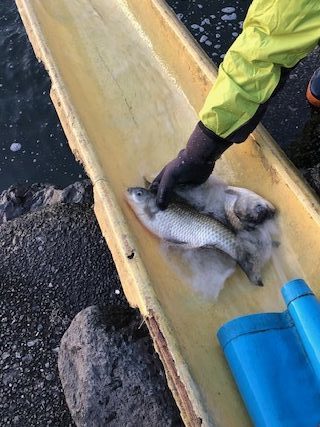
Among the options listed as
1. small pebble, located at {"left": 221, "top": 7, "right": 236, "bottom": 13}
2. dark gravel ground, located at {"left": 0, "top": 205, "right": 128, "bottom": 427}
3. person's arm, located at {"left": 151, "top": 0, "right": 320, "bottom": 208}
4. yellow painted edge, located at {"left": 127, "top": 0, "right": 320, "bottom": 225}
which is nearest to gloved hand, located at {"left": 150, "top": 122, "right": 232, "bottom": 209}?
person's arm, located at {"left": 151, "top": 0, "right": 320, "bottom": 208}

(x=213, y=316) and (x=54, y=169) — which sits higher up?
(x=213, y=316)

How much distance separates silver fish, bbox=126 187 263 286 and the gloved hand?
0.08 m

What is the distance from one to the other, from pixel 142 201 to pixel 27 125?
8.24 ft

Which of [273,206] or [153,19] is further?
[153,19]

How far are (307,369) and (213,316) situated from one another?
2.24ft

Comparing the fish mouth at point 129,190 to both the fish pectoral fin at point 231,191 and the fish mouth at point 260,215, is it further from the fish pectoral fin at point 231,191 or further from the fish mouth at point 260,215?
the fish mouth at point 260,215

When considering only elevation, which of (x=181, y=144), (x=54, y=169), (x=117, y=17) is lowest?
(x=54, y=169)

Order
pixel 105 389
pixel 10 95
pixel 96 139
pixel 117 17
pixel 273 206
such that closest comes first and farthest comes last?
1. pixel 105 389
2. pixel 273 206
3. pixel 96 139
4. pixel 117 17
5. pixel 10 95

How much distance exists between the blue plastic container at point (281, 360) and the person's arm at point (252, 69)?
985mm

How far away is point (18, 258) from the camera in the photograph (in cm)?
433

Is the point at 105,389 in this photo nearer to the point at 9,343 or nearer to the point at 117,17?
the point at 9,343

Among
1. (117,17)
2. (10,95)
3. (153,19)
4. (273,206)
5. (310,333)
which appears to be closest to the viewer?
(310,333)

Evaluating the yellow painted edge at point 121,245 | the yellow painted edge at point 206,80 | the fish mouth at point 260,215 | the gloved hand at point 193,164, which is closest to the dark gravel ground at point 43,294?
the yellow painted edge at point 121,245

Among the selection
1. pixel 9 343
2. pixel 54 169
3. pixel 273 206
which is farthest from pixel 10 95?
pixel 273 206
